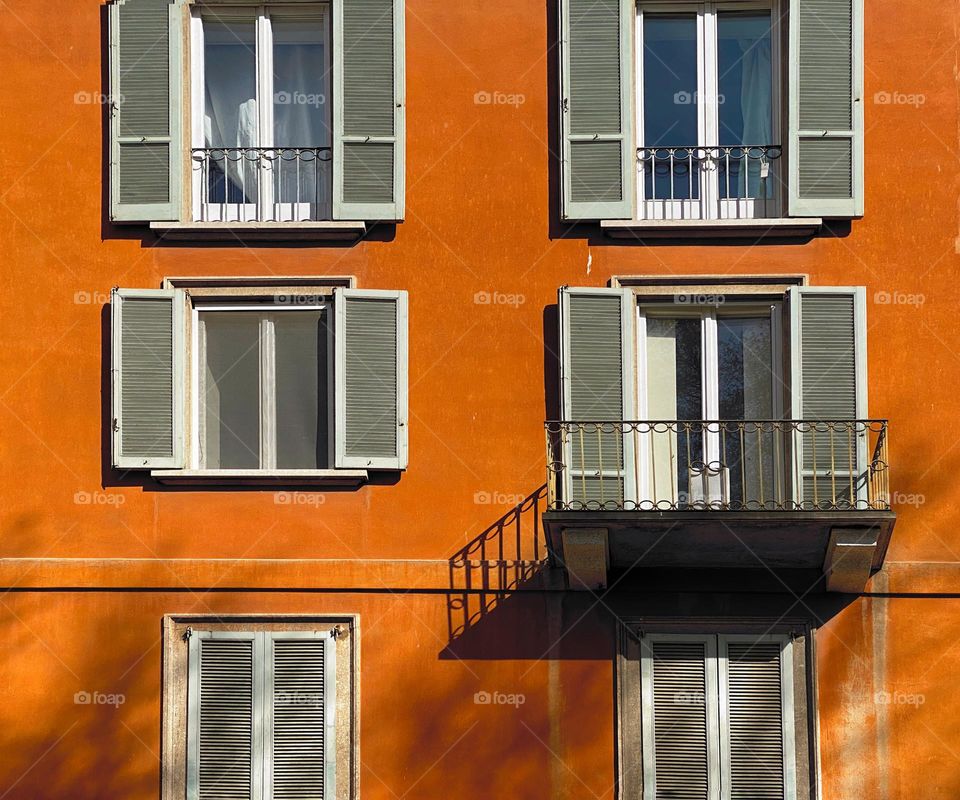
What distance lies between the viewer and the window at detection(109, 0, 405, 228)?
1362cm

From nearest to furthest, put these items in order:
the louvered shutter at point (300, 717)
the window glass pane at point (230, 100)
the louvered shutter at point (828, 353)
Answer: the louvered shutter at point (300, 717) < the louvered shutter at point (828, 353) < the window glass pane at point (230, 100)

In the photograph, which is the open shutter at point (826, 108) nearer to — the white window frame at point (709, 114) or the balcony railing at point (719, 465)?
the white window frame at point (709, 114)

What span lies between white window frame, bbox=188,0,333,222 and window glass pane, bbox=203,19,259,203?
2.3 inches

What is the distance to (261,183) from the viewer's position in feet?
45.8

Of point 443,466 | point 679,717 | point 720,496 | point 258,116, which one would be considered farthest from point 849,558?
point 258,116

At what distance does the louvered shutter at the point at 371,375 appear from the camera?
43.5ft

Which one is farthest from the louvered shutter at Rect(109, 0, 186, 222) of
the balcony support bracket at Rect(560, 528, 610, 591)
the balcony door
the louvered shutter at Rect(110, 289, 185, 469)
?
the balcony support bracket at Rect(560, 528, 610, 591)

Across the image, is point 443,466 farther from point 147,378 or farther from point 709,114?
point 709,114

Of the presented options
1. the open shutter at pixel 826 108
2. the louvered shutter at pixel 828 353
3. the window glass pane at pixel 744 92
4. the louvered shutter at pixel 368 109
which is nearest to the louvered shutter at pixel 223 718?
the louvered shutter at pixel 368 109

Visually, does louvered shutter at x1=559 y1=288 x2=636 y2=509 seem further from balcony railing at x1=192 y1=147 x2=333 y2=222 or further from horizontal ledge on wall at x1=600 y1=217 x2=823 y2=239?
balcony railing at x1=192 y1=147 x2=333 y2=222

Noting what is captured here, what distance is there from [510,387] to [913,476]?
342cm

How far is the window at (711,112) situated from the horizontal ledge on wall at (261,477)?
2.90 m

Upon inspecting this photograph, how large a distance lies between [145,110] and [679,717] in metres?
6.88

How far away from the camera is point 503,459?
13320 millimetres
